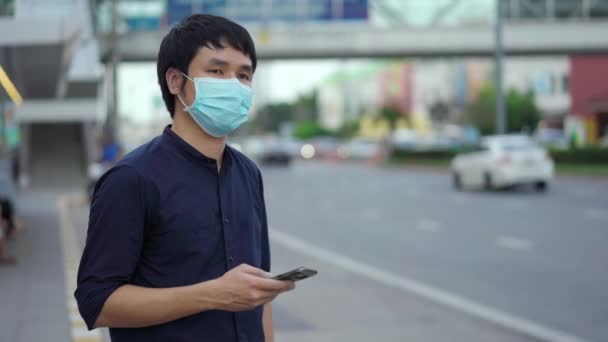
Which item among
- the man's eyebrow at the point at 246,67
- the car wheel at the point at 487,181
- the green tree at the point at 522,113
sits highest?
the man's eyebrow at the point at 246,67

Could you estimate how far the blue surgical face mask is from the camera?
119 inches

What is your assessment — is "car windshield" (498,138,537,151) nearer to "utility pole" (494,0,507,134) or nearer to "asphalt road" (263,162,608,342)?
"asphalt road" (263,162,608,342)

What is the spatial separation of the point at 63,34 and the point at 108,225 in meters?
11.7

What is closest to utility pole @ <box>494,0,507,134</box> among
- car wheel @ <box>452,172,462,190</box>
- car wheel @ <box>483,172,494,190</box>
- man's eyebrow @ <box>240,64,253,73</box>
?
car wheel @ <box>452,172,462,190</box>

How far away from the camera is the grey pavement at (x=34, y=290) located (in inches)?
336

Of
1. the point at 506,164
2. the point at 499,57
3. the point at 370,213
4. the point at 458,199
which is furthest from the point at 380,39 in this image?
the point at 370,213

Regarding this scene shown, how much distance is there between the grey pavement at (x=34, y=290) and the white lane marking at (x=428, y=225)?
630 centimetres

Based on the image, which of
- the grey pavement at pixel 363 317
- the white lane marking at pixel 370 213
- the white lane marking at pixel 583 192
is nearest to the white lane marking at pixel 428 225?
the white lane marking at pixel 370 213

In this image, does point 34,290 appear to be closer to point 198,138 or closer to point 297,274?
point 198,138

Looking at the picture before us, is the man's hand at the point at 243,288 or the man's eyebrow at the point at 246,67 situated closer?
the man's hand at the point at 243,288

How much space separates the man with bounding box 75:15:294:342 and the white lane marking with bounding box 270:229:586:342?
239 inches

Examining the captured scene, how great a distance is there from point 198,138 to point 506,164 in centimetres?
2650

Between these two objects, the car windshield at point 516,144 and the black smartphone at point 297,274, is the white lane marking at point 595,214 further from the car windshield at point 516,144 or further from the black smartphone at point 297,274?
the black smartphone at point 297,274

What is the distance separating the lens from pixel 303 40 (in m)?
39.1
